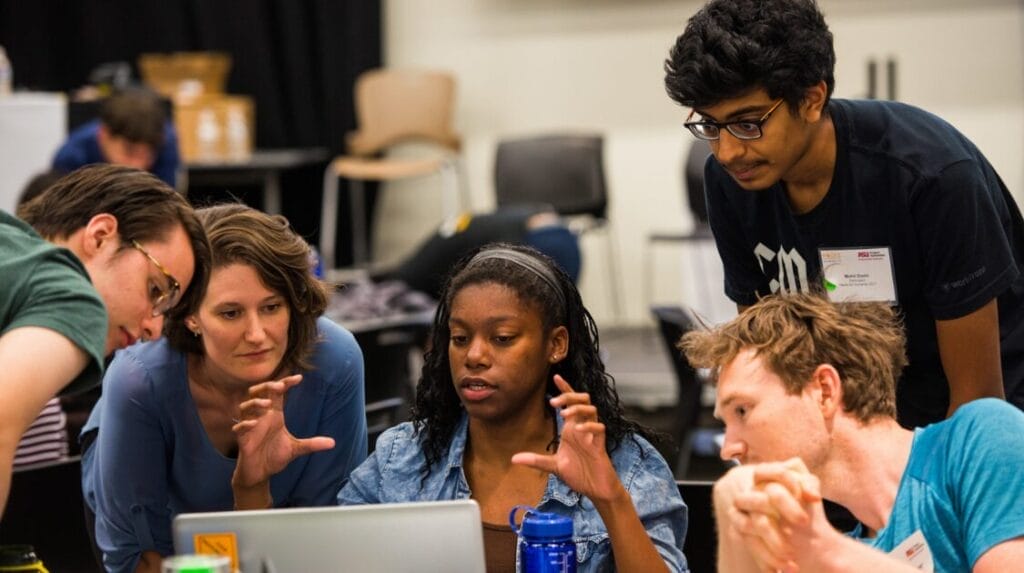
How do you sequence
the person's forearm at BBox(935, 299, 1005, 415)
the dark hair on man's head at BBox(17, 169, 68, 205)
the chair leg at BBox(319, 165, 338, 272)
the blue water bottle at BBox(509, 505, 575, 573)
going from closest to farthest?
the blue water bottle at BBox(509, 505, 575, 573) → the person's forearm at BBox(935, 299, 1005, 415) → the dark hair on man's head at BBox(17, 169, 68, 205) → the chair leg at BBox(319, 165, 338, 272)

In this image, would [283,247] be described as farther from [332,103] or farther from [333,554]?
[332,103]

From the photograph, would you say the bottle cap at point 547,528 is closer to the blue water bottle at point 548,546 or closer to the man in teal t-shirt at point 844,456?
the blue water bottle at point 548,546

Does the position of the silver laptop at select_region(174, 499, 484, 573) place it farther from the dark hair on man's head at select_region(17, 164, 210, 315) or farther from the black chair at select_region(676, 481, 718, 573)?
the black chair at select_region(676, 481, 718, 573)

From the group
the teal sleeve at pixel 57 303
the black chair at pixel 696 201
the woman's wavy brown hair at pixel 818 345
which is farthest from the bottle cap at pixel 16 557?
the black chair at pixel 696 201

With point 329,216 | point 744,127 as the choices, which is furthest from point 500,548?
point 329,216

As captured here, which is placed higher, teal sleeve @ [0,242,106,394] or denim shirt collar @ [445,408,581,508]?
teal sleeve @ [0,242,106,394]

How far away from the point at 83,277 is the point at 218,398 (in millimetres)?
811

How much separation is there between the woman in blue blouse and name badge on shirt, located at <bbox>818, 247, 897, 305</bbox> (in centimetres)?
89

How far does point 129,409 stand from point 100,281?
569 millimetres

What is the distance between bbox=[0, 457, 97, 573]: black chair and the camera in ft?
8.27

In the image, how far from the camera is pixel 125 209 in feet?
6.53

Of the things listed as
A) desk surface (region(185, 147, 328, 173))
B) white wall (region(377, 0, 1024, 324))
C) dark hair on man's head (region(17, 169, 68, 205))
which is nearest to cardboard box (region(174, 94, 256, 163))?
desk surface (region(185, 147, 328, 173))

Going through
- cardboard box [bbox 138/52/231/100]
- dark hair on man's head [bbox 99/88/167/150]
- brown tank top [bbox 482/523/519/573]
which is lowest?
cardboard box [bbox 138/52/231/100]

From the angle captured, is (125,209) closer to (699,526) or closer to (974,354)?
(699,526)
